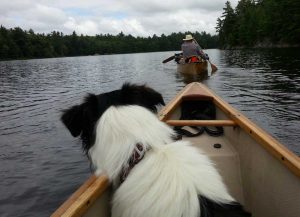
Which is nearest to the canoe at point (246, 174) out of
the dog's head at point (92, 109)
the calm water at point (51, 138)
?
the dog's head at point (92, 109)

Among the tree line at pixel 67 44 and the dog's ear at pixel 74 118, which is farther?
the tree line at pixel 67 44

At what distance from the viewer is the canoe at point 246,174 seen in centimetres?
282

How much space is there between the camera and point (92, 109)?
2.66 m

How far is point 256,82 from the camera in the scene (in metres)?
19.5

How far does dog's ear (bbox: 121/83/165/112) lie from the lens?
2.70 meters

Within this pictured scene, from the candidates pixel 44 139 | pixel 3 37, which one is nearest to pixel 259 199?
pixel 44 139

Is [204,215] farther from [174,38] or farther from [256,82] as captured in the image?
[174,38]

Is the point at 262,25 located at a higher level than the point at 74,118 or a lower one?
lower

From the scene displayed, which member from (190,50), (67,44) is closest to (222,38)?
(67,44)

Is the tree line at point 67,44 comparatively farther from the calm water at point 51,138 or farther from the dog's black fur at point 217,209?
the dog's black fur at point 217,209

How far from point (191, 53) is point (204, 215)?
2071 cm

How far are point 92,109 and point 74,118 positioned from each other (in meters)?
0.15

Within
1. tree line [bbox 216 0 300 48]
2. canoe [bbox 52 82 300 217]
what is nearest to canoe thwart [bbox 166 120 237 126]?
canoe [bbox 52 82 300 217]

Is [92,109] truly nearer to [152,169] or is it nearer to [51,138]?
[152,169]
